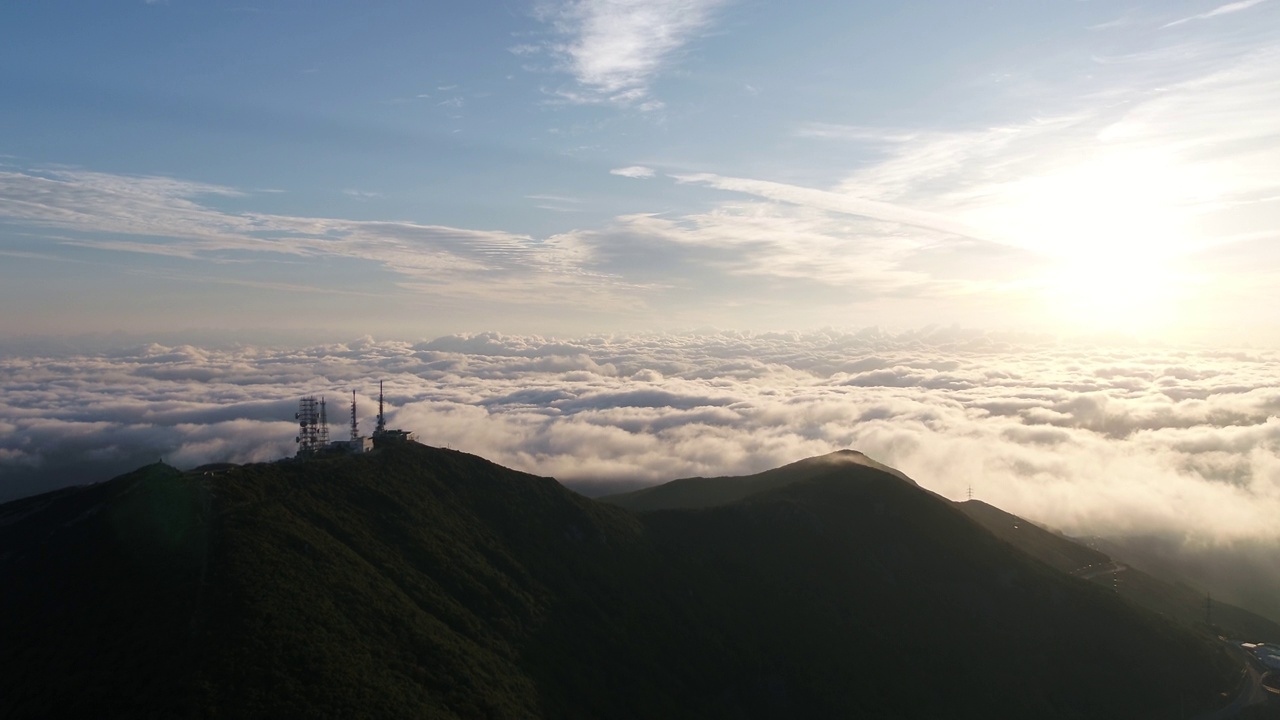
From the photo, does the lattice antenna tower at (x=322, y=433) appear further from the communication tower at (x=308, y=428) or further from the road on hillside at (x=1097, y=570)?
the road on hillside at (x=1097, y=570)

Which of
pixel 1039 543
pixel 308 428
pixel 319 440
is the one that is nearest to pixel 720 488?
pixel 1039 543

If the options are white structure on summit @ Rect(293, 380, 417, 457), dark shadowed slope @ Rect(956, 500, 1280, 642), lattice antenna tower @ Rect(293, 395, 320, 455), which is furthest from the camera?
dark shadowed slope @ Rect(956, 500, 1280, 642)

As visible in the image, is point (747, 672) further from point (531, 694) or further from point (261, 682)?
point (261, 682)

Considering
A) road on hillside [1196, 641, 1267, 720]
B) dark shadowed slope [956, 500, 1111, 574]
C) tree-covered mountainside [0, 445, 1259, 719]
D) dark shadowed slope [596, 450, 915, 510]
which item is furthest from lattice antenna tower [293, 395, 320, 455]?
road on hillside [1196, 641, 1267, 720]

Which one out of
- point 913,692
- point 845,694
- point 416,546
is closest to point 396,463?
point 416,546

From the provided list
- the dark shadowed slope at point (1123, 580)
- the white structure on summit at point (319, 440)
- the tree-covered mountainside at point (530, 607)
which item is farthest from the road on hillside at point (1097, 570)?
the white structure on summit at point (319, 440)

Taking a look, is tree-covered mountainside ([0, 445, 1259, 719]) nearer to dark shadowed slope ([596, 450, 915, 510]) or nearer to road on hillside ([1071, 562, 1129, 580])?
dark shadowed slope ([596, 450, 915, 510])
